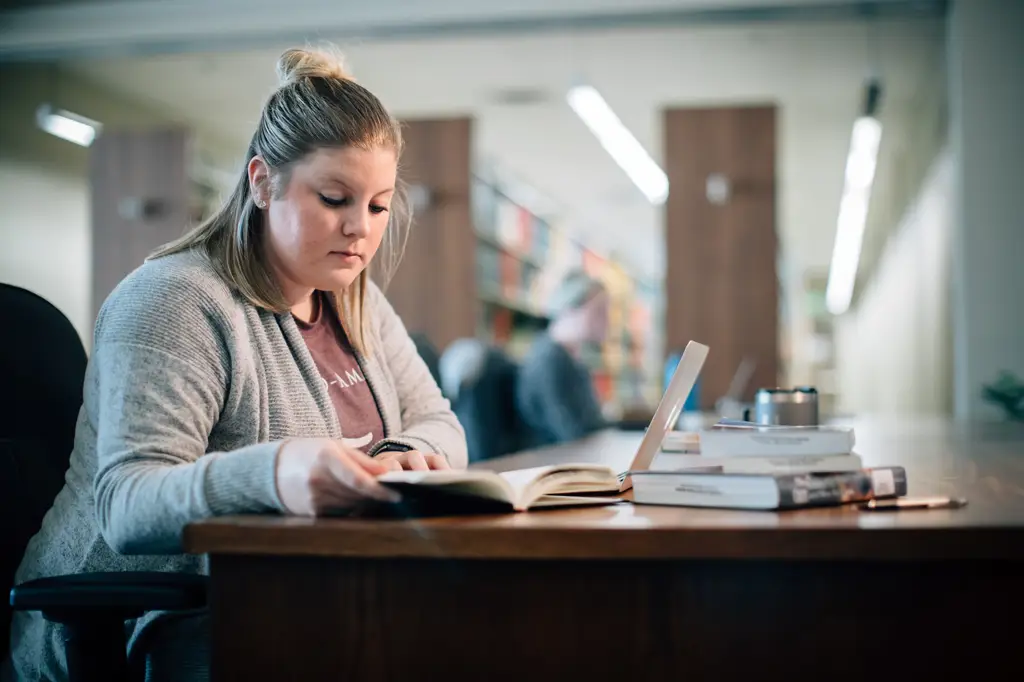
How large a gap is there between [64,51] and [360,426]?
5.20 metres

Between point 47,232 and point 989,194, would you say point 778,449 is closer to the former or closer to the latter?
point 989,194

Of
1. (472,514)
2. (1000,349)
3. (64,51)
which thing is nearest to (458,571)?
(472,514)

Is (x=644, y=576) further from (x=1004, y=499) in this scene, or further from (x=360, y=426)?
(x=360, y=426)

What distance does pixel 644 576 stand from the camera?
86 cm

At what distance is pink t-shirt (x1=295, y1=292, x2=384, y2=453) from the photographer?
1.43m

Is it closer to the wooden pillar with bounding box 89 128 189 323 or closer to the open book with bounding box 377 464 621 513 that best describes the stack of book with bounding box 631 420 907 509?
the open book with bounding box 377 464 621 513

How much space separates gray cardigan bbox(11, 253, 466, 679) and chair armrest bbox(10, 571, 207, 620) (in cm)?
5

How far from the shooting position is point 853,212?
403 inches

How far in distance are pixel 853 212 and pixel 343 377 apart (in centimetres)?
964

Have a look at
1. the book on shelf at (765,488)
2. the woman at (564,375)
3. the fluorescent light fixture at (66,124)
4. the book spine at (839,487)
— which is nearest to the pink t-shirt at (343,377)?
the book on shelf at (765,488)

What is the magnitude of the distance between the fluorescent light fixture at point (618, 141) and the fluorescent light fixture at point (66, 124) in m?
3.15

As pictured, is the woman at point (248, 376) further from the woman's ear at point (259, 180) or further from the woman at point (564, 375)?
the woman at point (564, 375)

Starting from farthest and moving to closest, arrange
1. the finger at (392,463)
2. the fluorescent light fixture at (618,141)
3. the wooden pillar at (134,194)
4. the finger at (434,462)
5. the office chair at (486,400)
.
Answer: the fluorescent light fixture at (618,141) < the wooden pillar at (134,194) < the office chair at (486,400) < the finger at (434,462) < the finger at (392,463)

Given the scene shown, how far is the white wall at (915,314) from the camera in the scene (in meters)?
6.08
